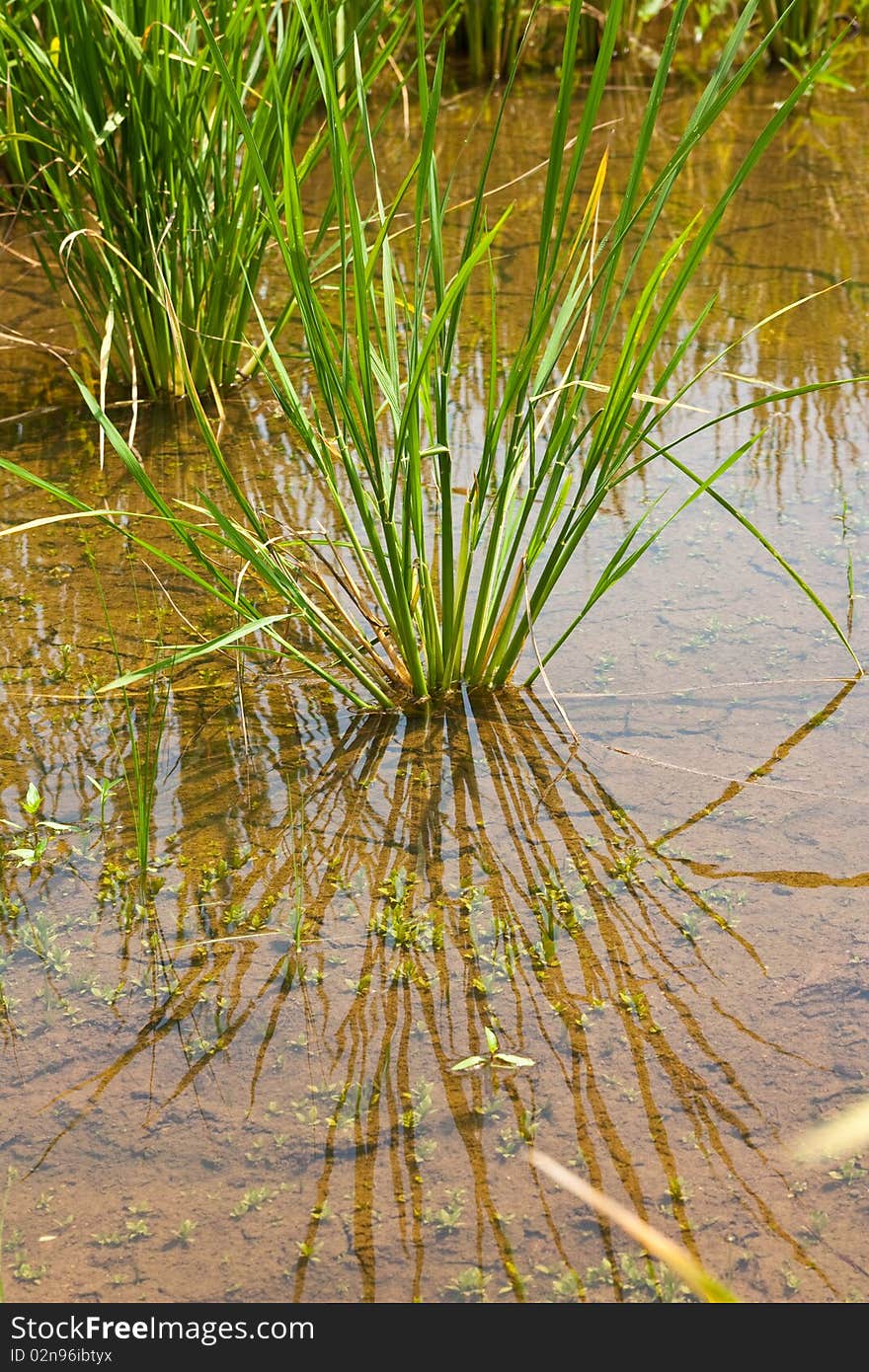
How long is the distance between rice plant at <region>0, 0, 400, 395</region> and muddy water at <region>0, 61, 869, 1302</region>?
67cm

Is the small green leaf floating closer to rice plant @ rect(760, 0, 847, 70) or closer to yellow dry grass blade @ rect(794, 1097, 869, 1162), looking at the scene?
yellow dry grass blade @ rect(794, 1097, 869, 1162)

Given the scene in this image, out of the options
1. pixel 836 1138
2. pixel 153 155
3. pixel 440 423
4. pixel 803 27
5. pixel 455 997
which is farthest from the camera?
pixel 803 27

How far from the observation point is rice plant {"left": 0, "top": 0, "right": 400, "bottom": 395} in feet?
8.04

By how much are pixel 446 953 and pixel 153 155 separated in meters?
1.84

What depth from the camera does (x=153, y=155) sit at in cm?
263

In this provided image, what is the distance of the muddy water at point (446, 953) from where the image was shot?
1.31 meters

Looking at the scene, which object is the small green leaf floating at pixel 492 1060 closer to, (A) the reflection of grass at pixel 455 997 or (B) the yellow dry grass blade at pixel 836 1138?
(A) the reflection of grass at pixel 455 997

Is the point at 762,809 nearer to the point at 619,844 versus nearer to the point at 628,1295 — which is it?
the point at 619,844

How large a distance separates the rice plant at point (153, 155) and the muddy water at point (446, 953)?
26.2 inches

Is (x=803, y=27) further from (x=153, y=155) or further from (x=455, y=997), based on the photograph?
(x=455, y=997)

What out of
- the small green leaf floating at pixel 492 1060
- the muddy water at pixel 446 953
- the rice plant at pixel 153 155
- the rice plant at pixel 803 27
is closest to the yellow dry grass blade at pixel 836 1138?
the muddy water at pixel 446 953

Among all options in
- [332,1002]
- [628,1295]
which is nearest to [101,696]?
[332,1002]

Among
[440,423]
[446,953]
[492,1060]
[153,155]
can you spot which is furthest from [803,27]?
[492,1060]

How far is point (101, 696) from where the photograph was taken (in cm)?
209
